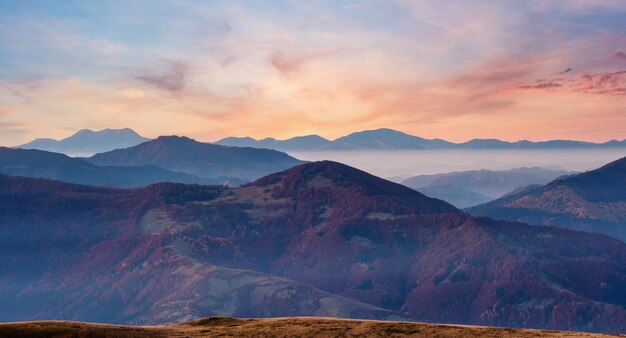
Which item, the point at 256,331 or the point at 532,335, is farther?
the point at 256,331

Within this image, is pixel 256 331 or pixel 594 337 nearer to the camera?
pixel 594 337

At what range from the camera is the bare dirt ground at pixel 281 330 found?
74.8 m

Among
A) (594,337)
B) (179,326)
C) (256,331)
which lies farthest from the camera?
(179,326)

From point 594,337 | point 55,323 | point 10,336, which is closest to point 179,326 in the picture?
point 55,323

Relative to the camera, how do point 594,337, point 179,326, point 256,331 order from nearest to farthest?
point 594,337, point 256,331, point 179,326

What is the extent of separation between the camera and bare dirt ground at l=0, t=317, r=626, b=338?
7481 centimetres

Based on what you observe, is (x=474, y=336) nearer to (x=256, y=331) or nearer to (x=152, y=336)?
(x=256, y=331)

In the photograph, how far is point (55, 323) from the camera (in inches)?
3125

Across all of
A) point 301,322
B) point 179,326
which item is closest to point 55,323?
point 179,326

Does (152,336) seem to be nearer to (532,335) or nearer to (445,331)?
(445,331)

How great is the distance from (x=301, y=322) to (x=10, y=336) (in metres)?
38.1

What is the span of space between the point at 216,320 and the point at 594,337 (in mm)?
55159

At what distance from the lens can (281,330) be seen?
270ft

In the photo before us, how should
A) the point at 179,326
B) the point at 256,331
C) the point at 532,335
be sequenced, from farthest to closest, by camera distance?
the point at 179,326
the point at 256,331
the point at 532,335
